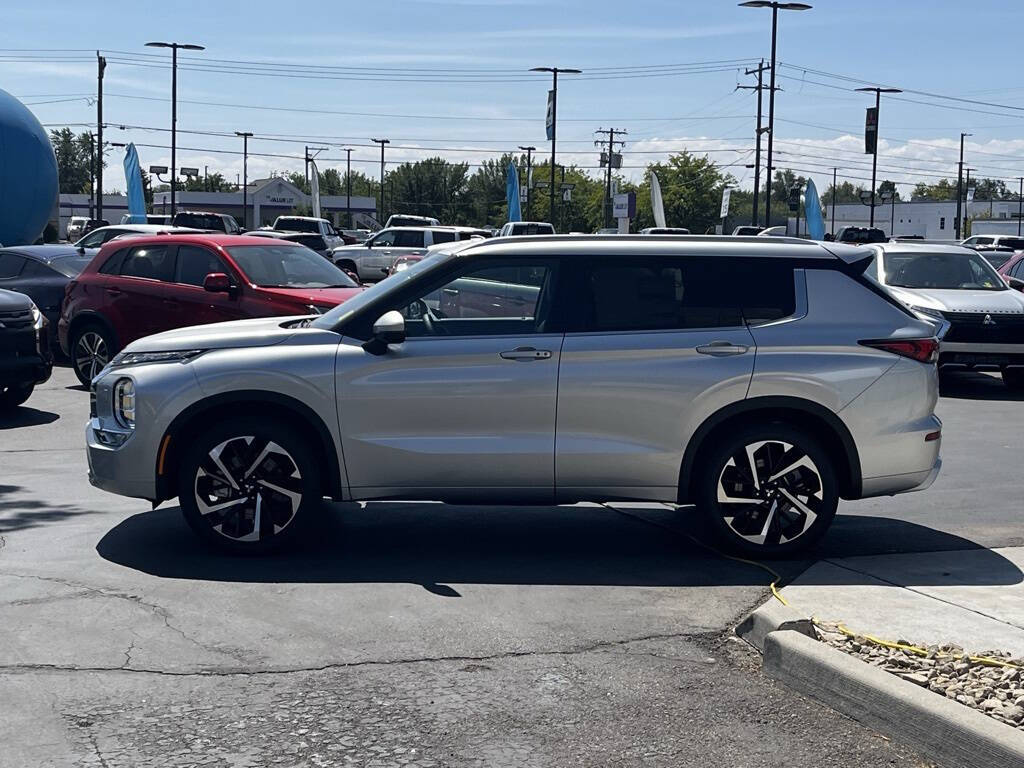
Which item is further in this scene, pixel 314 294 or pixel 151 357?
pixel 314 294

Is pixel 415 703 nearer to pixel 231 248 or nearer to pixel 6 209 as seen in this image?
pixel 231 248

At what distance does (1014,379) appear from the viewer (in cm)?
1656

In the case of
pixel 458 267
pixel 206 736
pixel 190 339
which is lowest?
pixel 206 736

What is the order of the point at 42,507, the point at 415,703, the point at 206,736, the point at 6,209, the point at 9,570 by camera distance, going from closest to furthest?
1. the point at 206,736
2. the point at 415,703
3. the point at 9,570
4. the point at 42,507
5. the point at 6,209

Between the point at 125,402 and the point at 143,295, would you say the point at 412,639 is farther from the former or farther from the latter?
the point at 143,295

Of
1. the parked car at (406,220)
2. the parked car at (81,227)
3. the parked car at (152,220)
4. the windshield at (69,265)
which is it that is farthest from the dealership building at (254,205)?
the windshield at (69,265)

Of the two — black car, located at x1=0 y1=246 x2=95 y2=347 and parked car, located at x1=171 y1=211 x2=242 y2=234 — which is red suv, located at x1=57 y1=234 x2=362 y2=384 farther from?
parked car, located at x1=171 y1=211 x2=242 y2=234

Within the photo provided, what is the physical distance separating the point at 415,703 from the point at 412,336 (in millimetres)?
2666

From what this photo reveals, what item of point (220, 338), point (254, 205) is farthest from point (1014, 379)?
point (254, 205)

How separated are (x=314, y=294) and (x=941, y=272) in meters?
8.35

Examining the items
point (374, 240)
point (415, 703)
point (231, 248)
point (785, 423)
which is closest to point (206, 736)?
point (415, 703)

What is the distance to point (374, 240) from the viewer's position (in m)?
39.6

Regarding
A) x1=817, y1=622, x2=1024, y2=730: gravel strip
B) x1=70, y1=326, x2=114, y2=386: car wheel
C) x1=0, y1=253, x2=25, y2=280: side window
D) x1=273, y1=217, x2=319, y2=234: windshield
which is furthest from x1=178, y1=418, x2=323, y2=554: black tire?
x1=273, y1=217, x2=319, y2=234: windshield

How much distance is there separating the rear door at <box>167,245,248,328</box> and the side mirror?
19cm
